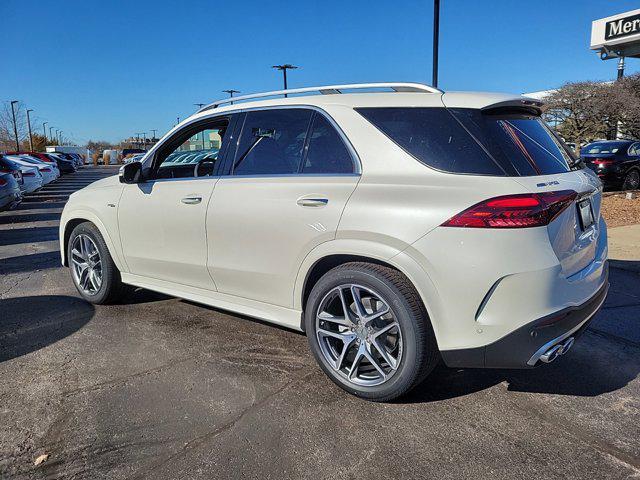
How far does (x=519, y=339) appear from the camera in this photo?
255 centimetres

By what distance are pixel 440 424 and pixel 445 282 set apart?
0.84m

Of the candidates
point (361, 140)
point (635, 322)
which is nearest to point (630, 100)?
point (635, 322)

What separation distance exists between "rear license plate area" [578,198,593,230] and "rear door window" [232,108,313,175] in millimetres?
1748

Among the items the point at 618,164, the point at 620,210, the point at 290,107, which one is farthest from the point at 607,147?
the point at 290,107

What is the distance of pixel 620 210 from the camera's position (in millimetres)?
10211

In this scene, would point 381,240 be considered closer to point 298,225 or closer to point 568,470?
point 298,225

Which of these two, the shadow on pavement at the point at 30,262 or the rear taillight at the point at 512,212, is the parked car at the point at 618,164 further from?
the shadow on pavement at the point at 30,262

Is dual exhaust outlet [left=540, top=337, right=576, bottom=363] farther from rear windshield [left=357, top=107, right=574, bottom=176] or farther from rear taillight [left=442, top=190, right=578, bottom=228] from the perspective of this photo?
rear windshield [left=357, top=107, right=574, bottom=176]

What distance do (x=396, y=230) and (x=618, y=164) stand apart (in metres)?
13.4

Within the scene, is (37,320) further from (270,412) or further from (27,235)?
(27,235)

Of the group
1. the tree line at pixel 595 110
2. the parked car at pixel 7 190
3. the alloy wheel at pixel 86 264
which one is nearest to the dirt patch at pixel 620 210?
the alloy wheel at pixel 86 264

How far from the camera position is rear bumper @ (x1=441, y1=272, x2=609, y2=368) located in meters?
2.55

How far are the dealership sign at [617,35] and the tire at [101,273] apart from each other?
1466 inches

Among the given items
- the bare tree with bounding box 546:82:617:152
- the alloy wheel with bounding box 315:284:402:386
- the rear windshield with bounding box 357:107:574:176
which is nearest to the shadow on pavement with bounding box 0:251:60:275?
the alloy wheel with bounding box 315:284:402:386
